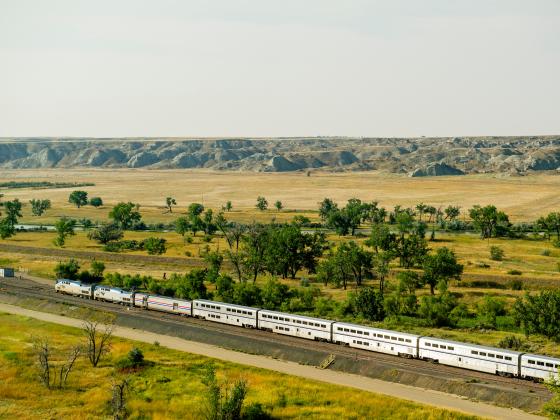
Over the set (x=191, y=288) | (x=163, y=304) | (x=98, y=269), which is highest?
(x=98, y=269)

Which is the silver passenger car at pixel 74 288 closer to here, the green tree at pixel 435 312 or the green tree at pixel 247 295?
the green tree at pixel 247 295

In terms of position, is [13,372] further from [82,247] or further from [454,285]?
[82,247]

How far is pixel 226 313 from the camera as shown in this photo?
3211 inches

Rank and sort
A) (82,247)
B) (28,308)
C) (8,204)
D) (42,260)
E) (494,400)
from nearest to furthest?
(494,400) < (28,308) < (42,260) < (82,247) < (8,204)

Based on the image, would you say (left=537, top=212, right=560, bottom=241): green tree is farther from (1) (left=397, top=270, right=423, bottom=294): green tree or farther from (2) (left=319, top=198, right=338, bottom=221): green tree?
(1) (left=397, top=270, right=423, bottom=294): green tree

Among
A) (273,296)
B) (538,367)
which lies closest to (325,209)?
(273,296)

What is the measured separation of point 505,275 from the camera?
344 feet

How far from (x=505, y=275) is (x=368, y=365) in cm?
5005

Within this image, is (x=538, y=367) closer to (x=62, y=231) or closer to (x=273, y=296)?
(x=273, y=296)

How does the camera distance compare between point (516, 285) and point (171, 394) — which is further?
point (516, 285)

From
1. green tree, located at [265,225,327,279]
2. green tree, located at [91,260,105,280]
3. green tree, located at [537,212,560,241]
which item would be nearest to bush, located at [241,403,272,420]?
green tree, located at [265,225,327,279]

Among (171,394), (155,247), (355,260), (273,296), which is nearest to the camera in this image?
(171,394)

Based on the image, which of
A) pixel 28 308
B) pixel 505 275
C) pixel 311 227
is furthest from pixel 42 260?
pixel 505 275

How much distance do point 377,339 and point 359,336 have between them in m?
2.27
